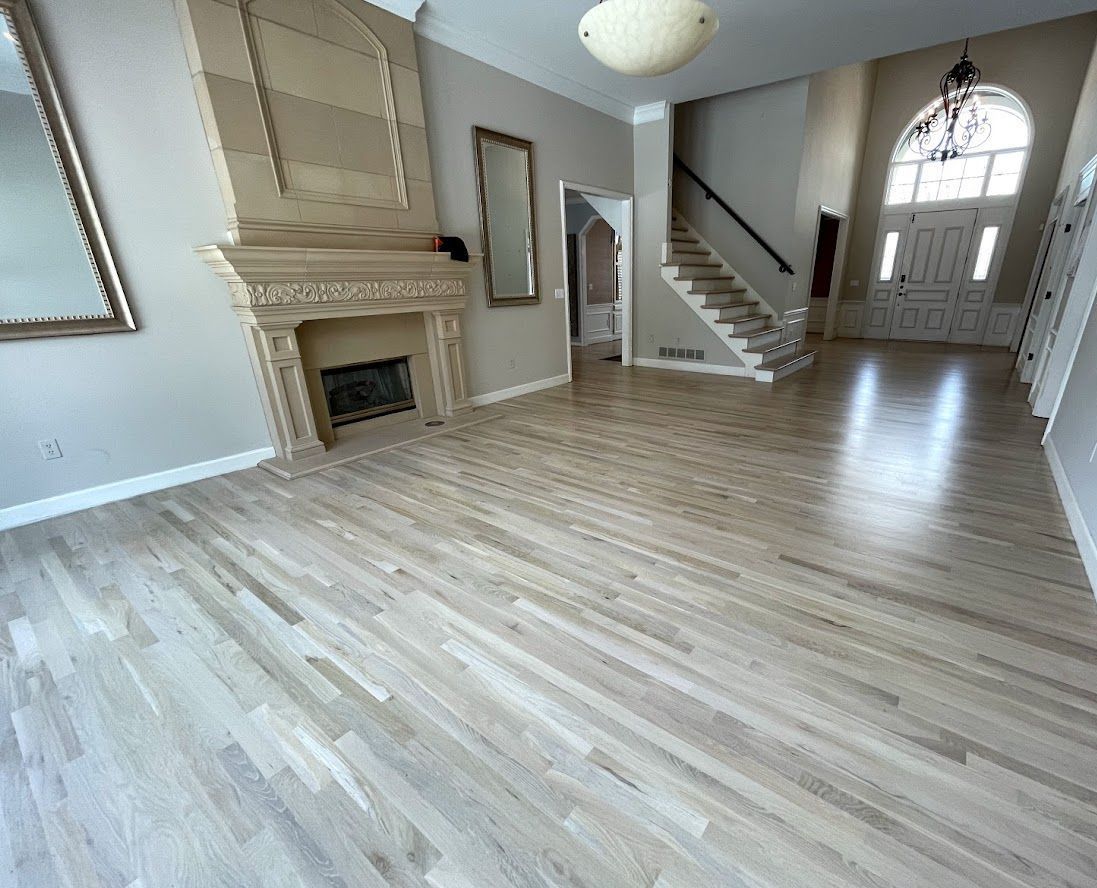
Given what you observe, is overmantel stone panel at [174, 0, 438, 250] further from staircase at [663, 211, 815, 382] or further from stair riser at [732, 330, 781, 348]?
stair riser at [732, 330, 781, 348]

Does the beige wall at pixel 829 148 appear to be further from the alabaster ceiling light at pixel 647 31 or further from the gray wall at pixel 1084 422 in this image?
the alabaster ceiling light at pixel 647 31

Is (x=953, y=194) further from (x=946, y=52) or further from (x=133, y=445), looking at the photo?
(x=133, y=445)

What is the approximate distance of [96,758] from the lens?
132 cm

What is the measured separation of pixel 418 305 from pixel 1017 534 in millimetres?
4101

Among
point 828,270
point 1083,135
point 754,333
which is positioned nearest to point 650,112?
point 754,333

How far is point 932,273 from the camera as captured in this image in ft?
27.2

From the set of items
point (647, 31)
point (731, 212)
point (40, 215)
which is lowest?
point (40, 215)

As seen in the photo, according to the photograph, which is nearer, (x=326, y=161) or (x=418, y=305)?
(x=326, y=161)

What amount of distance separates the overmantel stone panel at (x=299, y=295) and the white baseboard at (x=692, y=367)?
11.3 feet

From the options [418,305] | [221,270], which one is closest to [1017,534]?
[418,305]

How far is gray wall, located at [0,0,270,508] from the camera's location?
2555 mm

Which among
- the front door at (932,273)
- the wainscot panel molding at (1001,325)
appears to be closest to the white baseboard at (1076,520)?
the wainscot panel molding at (1001,325)

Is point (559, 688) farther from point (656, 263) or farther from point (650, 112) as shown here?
point (650, 112)

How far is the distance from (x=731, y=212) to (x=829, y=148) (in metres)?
1.89
